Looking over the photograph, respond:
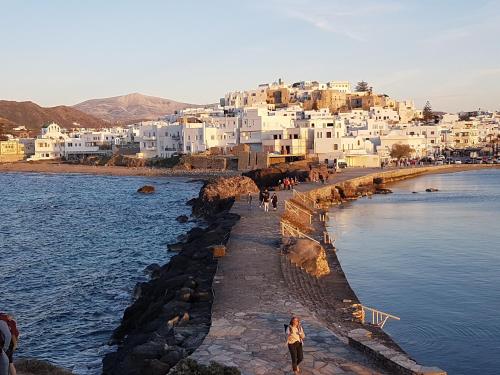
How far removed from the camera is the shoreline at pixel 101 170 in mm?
82075

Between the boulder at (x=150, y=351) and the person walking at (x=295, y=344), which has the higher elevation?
the person walking at (x=295, y=344)

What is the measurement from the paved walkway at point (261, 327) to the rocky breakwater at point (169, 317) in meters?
0.42

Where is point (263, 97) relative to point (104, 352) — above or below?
above

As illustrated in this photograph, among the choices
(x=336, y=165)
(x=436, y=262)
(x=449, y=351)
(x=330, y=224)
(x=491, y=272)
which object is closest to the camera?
(x=449, y=351)

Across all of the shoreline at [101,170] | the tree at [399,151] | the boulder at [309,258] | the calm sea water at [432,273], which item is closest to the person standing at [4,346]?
the calm sea water at [432,273]

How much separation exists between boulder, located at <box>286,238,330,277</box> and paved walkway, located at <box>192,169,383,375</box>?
0.56m

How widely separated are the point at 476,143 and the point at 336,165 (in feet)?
195

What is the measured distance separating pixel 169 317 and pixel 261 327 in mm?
2806

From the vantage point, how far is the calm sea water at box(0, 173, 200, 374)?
17391 millimetres

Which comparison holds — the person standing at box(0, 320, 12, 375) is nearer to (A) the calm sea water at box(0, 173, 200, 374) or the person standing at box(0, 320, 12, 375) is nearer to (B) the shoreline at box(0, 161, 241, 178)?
(A) the calm sea water at box(0, 173, 200, 374)

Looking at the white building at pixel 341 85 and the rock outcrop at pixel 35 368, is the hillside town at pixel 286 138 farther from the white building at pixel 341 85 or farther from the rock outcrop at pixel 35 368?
the rock outcrop at pixel 35 368

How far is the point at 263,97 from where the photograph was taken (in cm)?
13912

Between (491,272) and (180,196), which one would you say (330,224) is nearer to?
(491,272)

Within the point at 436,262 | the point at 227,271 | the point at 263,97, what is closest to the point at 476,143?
the point at 263,97
